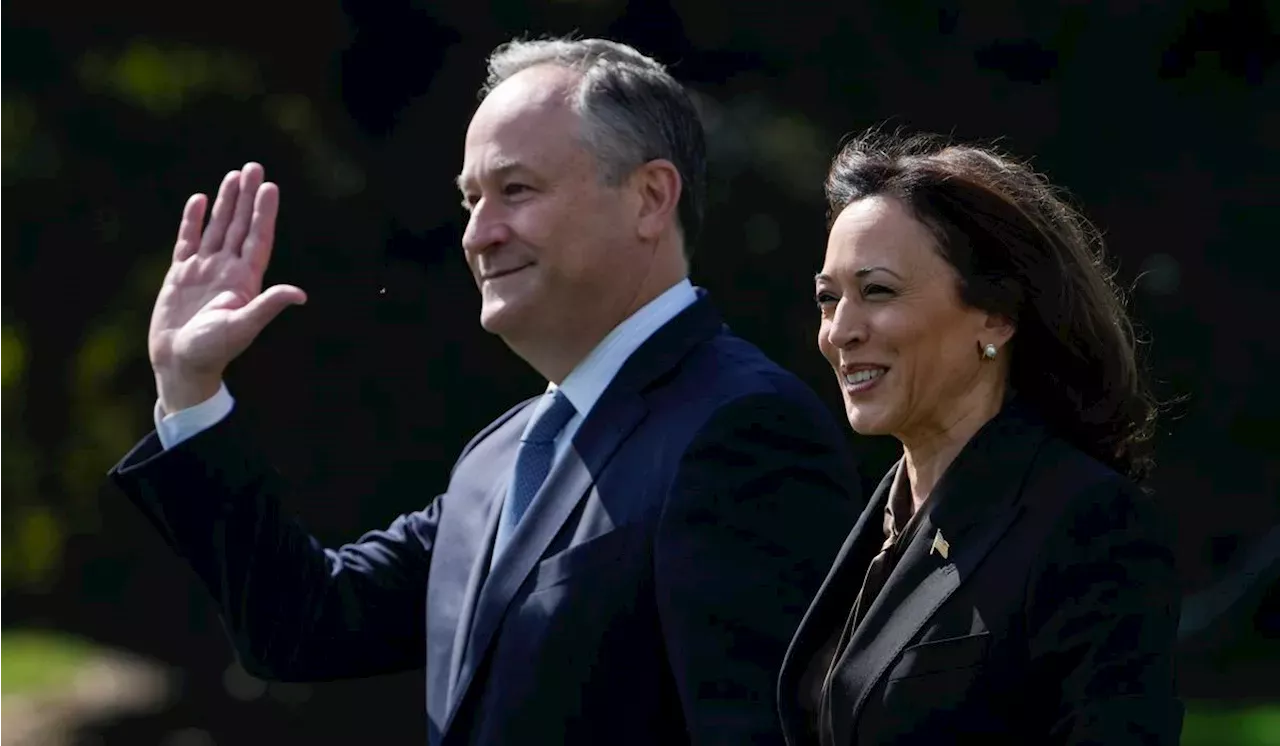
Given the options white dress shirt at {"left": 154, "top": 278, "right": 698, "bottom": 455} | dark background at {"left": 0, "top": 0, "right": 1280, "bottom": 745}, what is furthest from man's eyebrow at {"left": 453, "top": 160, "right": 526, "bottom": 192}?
dark background at {"left": 0, "top": 0, "right": 1280, "bottom": 745}

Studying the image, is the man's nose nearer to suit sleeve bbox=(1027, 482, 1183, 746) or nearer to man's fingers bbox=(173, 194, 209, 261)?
man's fingers bbox=(173, 194, 209, 261)

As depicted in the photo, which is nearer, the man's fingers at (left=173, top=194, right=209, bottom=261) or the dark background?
the man's fingers at (left=173, top=194, right=209, bottom=261)

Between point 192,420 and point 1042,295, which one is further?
point 192,420

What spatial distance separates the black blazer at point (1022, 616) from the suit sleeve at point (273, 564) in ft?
3.95

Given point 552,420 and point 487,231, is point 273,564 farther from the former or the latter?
point 487,231

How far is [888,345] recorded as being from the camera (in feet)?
7.57

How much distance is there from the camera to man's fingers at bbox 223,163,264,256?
11.0 ft

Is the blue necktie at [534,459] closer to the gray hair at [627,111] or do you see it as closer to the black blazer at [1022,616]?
the gray hair at [627,111]

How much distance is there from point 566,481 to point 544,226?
14.3 inches

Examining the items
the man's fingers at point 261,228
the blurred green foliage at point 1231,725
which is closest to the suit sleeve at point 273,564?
the man's fingers at point 261,228

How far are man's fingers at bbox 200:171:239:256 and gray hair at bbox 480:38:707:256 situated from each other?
0.43 m

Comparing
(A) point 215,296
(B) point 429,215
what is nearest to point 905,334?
(A) point 215,296

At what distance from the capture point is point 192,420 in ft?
10.4

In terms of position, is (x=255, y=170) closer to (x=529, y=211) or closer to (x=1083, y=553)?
(x=529, y=211)
